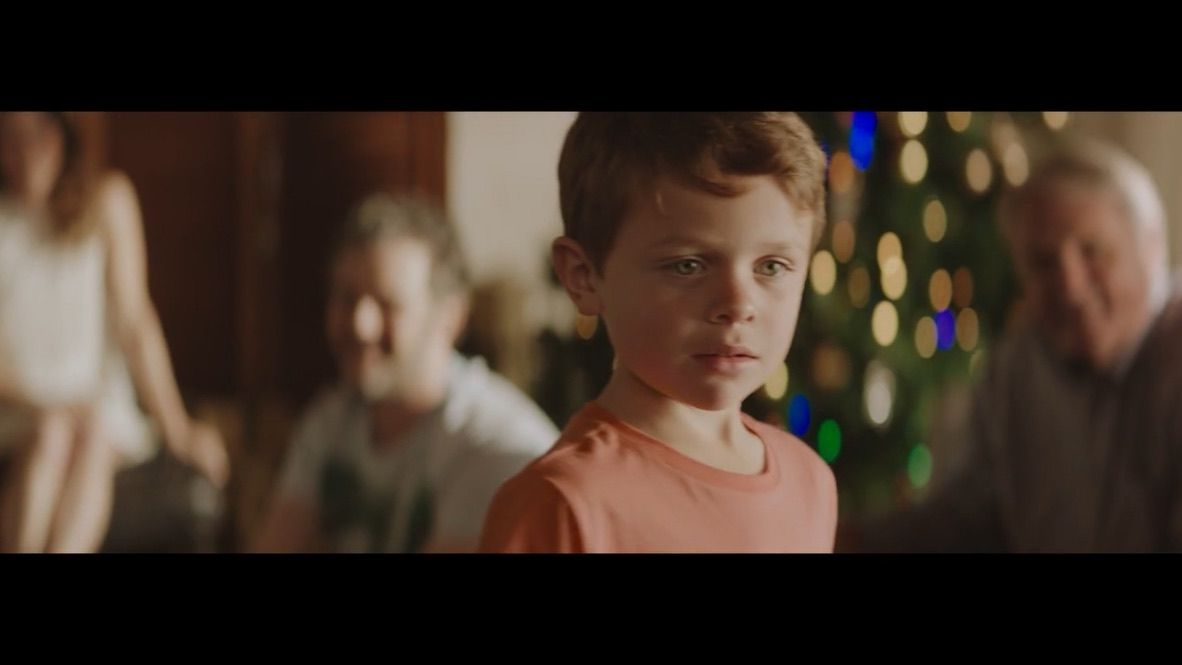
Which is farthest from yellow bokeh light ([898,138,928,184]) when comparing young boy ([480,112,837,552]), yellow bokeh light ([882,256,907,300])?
young boy ([480,112,837,552])

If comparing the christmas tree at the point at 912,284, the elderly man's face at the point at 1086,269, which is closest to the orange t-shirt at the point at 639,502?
the elderly man's face at the point at 1086,269

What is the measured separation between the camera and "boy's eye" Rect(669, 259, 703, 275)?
2.38 feet

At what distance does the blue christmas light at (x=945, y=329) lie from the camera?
8.03ft

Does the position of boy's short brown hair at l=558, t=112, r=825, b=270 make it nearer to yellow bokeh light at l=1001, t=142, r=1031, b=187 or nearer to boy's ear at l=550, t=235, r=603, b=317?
boy's ear at l=550, t=235, r=603, b=317

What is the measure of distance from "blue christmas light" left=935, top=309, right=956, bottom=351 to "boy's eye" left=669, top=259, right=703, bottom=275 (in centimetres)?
180

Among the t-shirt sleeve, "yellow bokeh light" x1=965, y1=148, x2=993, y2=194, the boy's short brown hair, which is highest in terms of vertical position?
the boy's short brown hair

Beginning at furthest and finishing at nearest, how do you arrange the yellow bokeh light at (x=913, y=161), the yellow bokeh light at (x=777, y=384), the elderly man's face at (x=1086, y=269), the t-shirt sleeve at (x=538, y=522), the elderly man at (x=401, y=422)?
1. the yellow bokeh light at (x=913, y=161)
2. the elderly man's face at (x=1086, y=269)
3. the elderly man at (x=401, y=422)
4. the yellow bokeh light at (x=777, y=384)
5. the t-shirt sleeve at (x=538, y=522)

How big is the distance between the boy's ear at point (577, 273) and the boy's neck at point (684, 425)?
0.04 meters

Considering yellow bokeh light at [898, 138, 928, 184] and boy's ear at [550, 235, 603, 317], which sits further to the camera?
yellow bokeh light at [898, 138, 928, 184]

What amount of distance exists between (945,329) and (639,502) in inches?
73.0

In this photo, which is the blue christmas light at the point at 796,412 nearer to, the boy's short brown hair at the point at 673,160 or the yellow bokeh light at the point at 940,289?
the boy's short brown hair at the point at 673,160

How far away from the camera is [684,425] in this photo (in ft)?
2.48
